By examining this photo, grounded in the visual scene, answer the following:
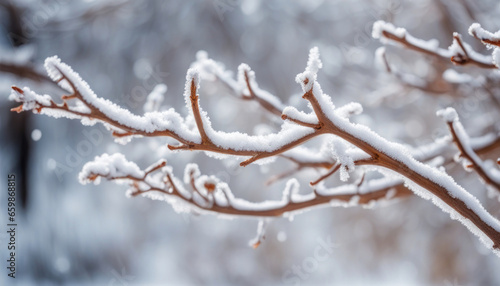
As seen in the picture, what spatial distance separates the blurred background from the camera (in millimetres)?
2912

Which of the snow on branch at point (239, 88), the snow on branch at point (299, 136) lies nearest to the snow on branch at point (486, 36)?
the snow on branch at point (299, 136)

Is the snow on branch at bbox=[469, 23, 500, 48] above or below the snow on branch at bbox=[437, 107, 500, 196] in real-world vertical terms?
above

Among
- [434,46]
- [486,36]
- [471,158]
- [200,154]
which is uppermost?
[200,154]

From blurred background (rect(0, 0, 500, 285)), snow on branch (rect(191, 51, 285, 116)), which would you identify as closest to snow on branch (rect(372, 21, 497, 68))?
snow on branch (rect(191, 51, 285, 116))

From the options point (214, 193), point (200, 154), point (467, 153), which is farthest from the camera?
point (200, 154)

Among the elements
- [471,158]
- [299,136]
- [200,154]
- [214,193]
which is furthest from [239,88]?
[200,154]

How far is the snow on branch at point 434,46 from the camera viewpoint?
3.52 feet

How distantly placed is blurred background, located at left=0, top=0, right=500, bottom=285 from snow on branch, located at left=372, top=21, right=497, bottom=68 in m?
1.17

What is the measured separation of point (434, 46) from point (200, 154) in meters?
2.55

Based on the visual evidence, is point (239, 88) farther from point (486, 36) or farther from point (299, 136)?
point (486, 36)

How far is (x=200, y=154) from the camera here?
11.9 feet

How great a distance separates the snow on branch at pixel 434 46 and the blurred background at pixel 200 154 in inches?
46.0

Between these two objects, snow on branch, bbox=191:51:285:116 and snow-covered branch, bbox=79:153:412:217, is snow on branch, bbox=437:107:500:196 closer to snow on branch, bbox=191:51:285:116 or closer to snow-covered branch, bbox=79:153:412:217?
snow-covered branch, bbox=79:153:412:217

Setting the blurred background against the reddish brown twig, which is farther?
the blurred background
